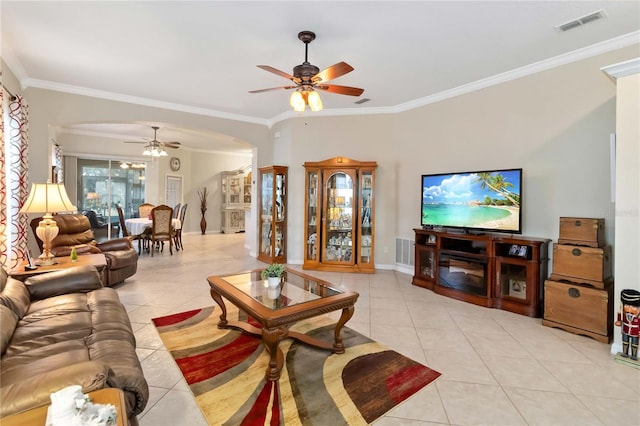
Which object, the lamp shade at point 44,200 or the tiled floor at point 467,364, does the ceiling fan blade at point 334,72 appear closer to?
the tiled floor at point 467,364

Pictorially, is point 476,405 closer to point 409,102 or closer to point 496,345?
point 496,345

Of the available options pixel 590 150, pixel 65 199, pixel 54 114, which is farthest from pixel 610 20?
pixel 54 114

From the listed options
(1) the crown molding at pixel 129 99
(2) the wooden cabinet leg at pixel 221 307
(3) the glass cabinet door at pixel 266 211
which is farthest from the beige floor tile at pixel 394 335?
(1) the crown molding at pixel 129 99

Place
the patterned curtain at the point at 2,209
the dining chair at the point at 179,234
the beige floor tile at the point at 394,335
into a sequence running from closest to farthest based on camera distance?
the beige floor tile at the point at 394,335 < the patterned curtain at the point at 2,209 < the dining chair at the point at 179,234

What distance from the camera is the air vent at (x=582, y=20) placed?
8.81 ft

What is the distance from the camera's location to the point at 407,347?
270 centimetres

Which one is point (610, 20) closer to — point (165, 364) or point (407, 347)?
point (407, 347)

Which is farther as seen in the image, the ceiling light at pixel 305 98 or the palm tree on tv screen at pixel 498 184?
the palm tree on tv screen at pixel 498 184

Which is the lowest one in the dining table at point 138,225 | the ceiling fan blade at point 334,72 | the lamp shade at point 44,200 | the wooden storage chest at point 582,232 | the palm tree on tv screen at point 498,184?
the dining table at point 138,225

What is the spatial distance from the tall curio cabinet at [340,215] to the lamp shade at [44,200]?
3.38m

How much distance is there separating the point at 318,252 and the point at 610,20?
4.46 m

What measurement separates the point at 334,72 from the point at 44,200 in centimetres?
314

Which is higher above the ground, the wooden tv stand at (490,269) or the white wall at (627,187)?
the white wall at (627,187)

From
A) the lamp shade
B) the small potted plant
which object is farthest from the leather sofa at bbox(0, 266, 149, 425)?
the small potted plant
